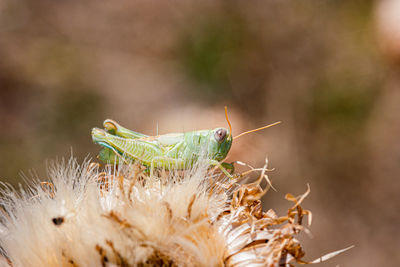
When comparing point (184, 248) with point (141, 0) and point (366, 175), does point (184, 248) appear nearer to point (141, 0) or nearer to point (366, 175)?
point (366, 175)

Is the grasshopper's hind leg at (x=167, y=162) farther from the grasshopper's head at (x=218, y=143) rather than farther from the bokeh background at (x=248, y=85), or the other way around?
the bokeh background at (x=248, y=85)

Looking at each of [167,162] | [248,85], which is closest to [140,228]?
[167,162]

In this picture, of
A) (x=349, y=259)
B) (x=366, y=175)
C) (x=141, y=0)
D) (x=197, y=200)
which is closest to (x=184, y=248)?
(x=197, y=200)

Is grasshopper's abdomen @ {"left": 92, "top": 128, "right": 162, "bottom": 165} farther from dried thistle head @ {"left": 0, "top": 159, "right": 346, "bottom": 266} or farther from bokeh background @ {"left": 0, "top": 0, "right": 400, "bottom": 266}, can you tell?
bokeh background @ {"left": 0, "top": 0, "right": 400, "bottom": 266}

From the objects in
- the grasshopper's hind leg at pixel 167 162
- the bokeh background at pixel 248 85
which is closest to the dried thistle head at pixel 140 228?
the grasshopper's hind leg at pixel 167 162

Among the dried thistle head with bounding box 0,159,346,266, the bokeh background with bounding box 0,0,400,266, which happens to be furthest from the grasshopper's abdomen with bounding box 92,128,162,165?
the bokeh background with bounding box 0,0,400,266

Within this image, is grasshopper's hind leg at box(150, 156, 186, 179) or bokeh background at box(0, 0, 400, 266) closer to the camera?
grasshopper's hind leg at box(150, 156, 186, 179)
